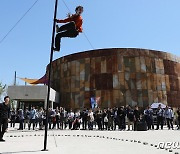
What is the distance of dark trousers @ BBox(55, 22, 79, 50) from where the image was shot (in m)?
7.36

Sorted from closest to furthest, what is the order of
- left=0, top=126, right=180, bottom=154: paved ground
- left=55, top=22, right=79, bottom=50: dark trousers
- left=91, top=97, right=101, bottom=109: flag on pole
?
left=0, top=126, right=180, bottom=154: paved ground < left=55, top=22, right=79, bottom=50: dark trousers < left=91, top=97, right=101, bottom=109: flag on pole

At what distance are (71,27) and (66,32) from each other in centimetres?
26

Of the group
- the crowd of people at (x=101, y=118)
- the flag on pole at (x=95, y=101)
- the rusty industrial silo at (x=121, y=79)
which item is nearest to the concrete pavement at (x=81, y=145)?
the crowd of people at (x=101, y=118)

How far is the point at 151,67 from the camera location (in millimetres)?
35188

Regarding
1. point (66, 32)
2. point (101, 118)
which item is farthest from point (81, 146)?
point (101, 118)

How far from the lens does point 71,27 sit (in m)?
7.36

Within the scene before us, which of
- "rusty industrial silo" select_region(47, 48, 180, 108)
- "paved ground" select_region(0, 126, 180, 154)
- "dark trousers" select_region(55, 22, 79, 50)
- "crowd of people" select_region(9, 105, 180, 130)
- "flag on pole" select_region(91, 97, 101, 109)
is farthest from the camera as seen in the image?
"rusty industrial silo" select_region(47, 48, 180, 108)

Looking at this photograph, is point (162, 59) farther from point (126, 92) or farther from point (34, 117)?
point (34, 117)

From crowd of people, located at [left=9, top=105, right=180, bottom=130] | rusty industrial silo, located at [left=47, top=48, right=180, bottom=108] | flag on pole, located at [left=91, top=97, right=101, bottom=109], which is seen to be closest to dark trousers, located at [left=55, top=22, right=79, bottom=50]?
crowd of people, located at [left=9, top=105, right=180, bottom=130]

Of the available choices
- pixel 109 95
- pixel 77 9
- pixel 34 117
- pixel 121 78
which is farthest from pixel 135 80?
pixel 77 9

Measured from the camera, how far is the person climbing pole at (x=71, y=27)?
738cm

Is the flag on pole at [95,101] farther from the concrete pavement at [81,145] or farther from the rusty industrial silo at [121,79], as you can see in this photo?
the concrete pavement at [81,145]

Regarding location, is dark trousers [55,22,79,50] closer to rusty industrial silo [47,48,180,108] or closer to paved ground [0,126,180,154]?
paved ground [0,126,180,154]

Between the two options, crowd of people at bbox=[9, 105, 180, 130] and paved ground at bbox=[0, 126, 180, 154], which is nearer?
paved ground at bbox=[0, 126, 180, 154]
